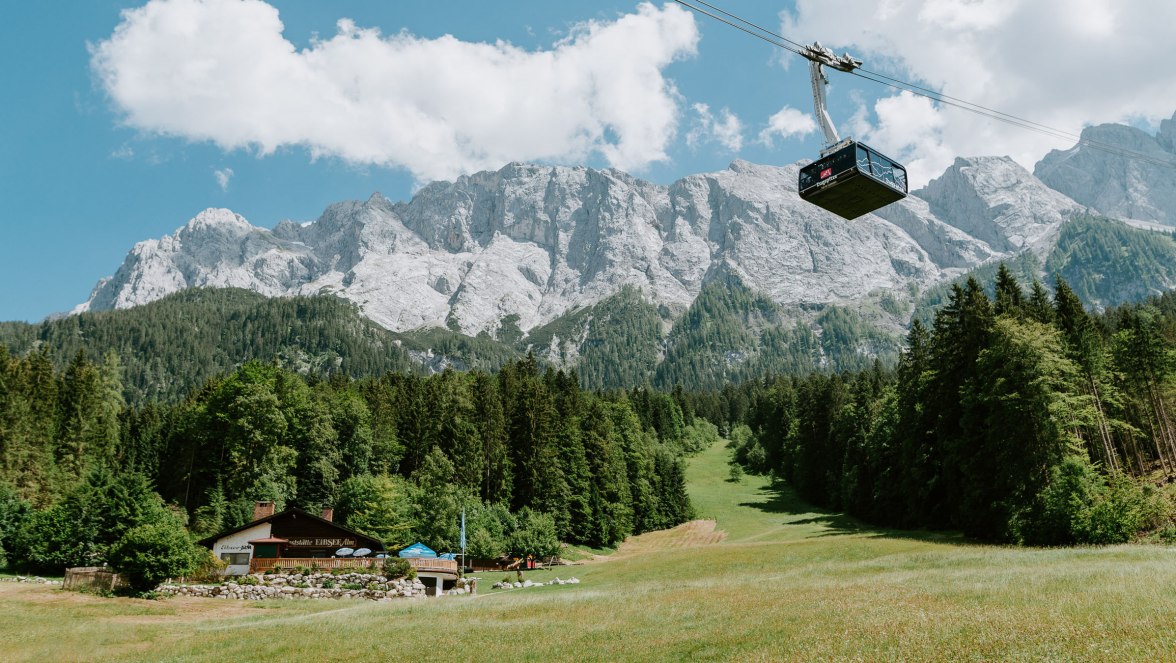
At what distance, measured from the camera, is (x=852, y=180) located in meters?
24.9

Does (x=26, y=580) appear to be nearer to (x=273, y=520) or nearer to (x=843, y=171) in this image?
(x=273, y=520)

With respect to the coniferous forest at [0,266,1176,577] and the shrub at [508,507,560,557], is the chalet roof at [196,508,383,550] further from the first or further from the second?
the shrub at [508,507,560,557]

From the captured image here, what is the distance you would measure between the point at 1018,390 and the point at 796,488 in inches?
2886

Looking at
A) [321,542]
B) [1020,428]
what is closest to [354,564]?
[321,542]

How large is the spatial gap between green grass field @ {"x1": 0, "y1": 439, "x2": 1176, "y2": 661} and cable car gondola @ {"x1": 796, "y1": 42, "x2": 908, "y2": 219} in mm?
13349

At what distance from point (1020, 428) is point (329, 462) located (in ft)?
204

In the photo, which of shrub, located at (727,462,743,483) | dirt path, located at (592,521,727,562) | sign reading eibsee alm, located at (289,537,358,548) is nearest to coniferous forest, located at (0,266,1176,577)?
dirt path, located at (592,521,727,562)

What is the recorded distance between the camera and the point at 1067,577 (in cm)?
2677

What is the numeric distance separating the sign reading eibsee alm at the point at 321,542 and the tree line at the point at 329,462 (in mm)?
8133

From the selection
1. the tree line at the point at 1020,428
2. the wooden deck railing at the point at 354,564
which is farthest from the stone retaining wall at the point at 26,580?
the tree line at the point at 1020,428

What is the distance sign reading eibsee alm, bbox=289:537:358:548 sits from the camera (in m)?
56.8

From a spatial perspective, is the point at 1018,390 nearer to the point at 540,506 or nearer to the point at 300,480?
the point at 540,506

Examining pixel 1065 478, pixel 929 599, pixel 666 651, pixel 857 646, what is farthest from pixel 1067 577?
pixel 1065 478

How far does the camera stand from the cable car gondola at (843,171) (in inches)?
958
